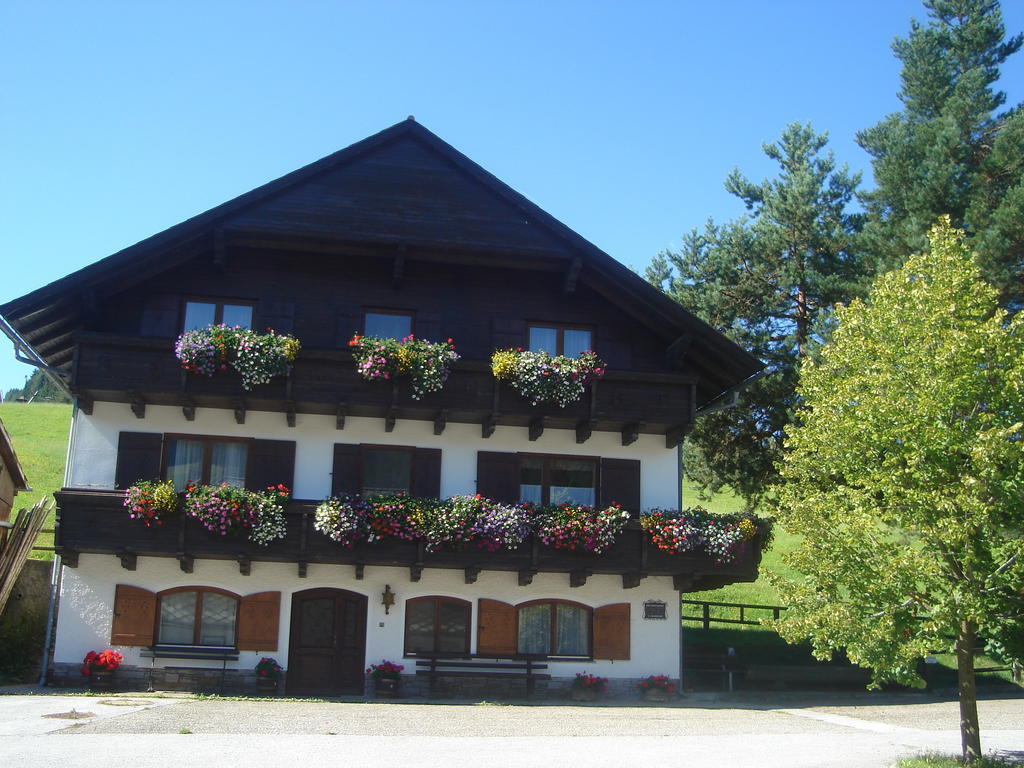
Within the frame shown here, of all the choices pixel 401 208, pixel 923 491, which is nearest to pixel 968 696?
pixel 923 491

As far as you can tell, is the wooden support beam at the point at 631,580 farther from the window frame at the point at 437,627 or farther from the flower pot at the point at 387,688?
the flower pot at the point at 387,688

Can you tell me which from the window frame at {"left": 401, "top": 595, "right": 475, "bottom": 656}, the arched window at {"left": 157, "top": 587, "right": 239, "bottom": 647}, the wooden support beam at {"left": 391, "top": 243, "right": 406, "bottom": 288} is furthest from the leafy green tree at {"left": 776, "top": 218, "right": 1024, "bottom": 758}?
the arched window at {"left": 157, "top": 587, "right": 239, "bottom": 647}

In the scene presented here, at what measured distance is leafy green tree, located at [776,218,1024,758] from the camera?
12703mm

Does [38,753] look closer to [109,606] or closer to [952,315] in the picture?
[109,606]

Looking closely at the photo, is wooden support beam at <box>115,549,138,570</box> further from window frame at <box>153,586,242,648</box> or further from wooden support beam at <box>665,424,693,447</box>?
wooden support beam at <box>665,424,693,447</box>

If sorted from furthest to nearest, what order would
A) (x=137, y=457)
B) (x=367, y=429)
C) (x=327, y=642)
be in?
(x=367, y=429) < (x=327, y=642) < (x=137, y=457)

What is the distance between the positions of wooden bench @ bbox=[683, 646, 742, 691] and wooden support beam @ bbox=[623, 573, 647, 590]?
2.67 m

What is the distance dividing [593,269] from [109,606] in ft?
36.9

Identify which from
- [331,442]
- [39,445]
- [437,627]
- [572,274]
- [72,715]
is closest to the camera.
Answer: [72,715]

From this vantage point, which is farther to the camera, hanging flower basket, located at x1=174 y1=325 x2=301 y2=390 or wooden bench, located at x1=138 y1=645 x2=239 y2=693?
wooden bench, located at x1=138 y1=645 x2=239 y2=693

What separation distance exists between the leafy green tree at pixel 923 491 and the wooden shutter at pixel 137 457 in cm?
1161

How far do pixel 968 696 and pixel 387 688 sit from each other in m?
9.91

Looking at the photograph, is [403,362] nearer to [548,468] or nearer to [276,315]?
[276,315]

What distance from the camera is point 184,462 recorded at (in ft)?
63.8
